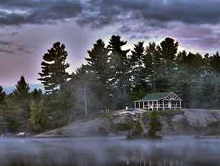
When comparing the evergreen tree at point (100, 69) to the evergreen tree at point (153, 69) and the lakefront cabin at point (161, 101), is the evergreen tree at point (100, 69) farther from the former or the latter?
the evergreen tree at point (153, 69)

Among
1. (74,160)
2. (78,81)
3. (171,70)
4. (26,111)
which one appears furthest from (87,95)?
(74,160)

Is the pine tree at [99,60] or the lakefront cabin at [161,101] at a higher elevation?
the pine tree at [99,60]

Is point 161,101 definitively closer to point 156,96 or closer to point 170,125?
point 156,96

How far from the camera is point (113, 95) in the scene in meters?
109

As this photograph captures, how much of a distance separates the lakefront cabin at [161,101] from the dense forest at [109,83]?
419cm

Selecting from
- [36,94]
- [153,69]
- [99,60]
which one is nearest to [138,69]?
[153,69]

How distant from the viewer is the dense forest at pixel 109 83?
97562 mm

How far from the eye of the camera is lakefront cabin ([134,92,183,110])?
10094cm

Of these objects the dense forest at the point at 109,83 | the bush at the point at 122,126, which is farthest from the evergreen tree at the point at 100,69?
the bush at the point at 122,126

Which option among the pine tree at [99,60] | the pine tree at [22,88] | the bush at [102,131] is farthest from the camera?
the pine tree at [22,88]

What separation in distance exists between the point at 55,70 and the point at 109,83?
1396 centimetres

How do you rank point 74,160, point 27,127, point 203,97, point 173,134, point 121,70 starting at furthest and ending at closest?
point 121,70 → point 203,97 → point 27,127 → point 173,134 → point 74,160

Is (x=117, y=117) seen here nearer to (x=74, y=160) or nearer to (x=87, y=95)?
(x=87, y=95)

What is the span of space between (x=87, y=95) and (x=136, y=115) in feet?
59.2
